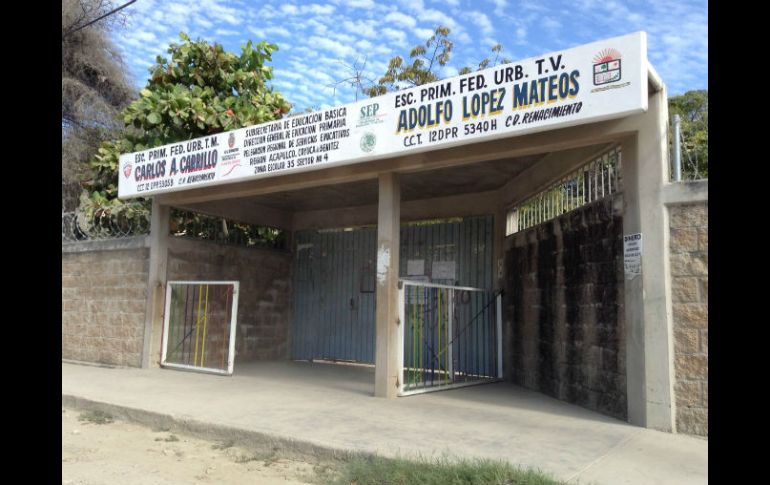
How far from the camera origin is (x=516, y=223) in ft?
31.7

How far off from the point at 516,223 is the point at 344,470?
5982 mm

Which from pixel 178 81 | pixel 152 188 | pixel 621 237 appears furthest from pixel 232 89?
pixel 621 237

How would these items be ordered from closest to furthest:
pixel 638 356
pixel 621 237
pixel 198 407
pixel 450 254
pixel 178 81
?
pixel 638 356 < pixel 621 237 < pixel 198 407 < pixel 450 254 < pixel 178 81

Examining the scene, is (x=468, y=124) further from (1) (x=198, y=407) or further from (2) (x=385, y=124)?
(1) (x=198, y=407)

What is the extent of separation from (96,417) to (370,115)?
15.8 feet

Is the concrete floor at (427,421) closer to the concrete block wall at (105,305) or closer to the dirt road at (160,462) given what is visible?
the dirt road at (160,462)

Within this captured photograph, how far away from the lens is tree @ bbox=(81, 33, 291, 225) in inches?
508

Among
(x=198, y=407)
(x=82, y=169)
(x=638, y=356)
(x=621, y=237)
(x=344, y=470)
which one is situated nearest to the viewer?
(x=344, y=470)

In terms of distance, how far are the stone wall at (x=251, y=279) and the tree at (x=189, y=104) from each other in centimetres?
193

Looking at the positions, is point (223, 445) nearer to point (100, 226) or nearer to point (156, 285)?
point (156, 285)

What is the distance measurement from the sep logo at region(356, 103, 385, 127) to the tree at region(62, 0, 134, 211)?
44.6ft

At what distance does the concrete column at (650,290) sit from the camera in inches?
222

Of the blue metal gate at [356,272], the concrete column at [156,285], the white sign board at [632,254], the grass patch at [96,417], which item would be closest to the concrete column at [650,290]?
the white sign board at [632,254]

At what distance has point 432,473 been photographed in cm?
414
